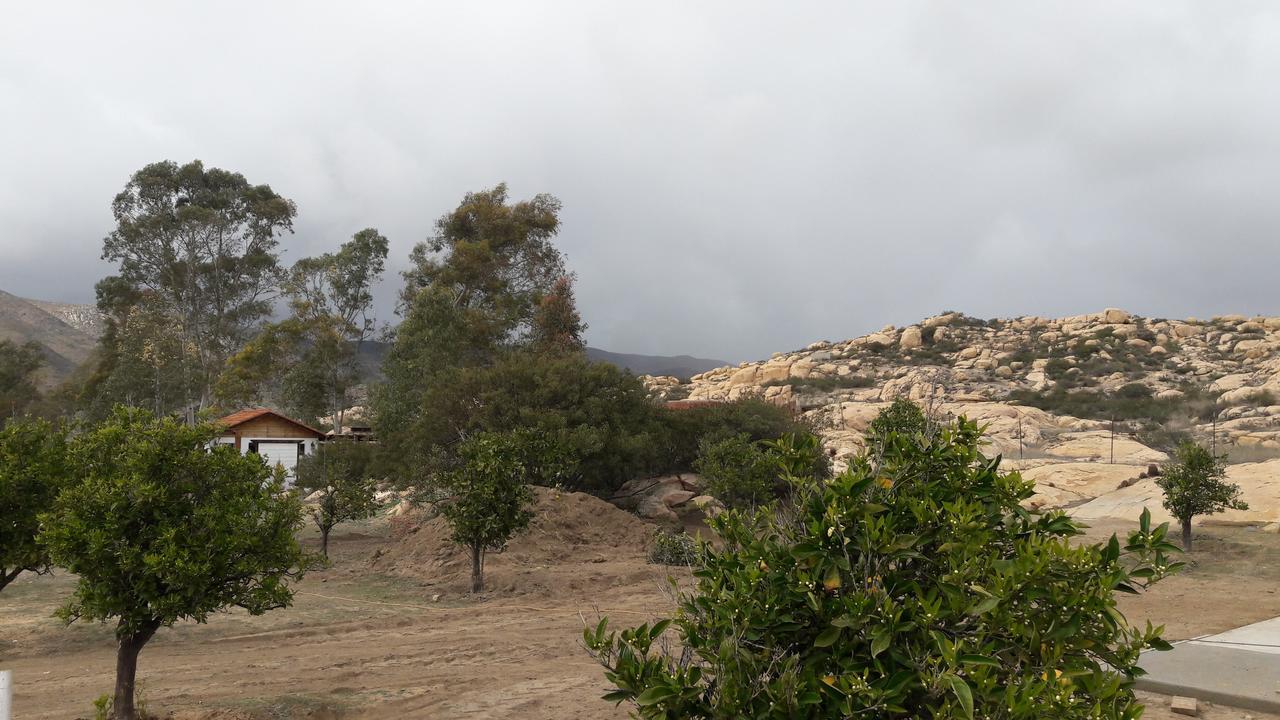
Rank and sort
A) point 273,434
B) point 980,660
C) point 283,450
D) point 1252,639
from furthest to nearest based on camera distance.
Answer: point 283,450, point 273,434, point 1252,639, point 980,660

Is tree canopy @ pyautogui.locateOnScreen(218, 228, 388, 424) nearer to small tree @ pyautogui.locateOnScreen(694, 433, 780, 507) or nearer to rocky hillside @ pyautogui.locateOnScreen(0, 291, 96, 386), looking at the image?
small tree @ pyautogui.locateOnScreen(694, 433, 780, 507)

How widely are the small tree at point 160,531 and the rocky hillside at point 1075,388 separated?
62.4ft

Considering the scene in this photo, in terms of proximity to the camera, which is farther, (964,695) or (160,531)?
(160,531)

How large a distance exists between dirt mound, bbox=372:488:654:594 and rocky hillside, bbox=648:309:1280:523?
26.5ft

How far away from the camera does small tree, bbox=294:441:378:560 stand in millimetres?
19234

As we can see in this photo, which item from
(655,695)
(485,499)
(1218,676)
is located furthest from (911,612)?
(485,499)

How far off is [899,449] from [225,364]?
4765 cm

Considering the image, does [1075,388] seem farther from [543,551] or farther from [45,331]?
[45,331]

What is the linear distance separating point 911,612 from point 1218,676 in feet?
20.5

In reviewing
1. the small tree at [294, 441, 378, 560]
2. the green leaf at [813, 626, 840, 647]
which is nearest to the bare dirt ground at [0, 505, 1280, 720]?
the green leaf at [813, 626, 840, 647]

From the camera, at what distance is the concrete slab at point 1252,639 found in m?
8.68

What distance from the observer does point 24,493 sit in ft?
32.2

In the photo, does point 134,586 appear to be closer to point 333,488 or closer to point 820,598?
point 820,598

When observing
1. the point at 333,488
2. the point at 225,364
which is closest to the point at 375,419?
the point at 333,488
